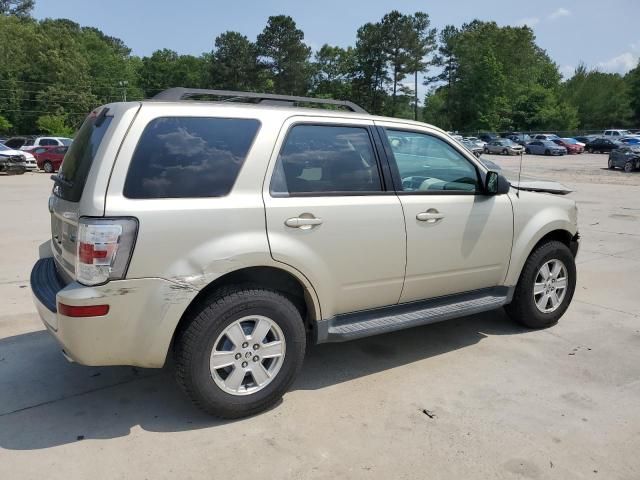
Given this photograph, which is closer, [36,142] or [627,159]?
[36,142]

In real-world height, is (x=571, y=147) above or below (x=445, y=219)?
above

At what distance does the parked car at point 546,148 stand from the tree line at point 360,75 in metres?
28.0

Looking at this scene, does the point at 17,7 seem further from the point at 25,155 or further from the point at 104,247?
the point at 104,247

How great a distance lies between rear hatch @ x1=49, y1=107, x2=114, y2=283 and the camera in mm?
3006

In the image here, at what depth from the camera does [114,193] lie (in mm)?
2850

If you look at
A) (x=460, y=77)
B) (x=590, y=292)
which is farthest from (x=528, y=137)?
(x=590, y=292)

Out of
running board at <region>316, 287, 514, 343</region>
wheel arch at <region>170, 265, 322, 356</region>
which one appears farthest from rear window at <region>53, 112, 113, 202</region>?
running board at <region>316, 287, 514, 343</region>

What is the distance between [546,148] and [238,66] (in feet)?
149

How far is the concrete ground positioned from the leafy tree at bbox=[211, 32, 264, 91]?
7509 centimetres

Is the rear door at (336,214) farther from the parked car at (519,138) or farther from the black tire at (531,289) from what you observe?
the parked car at (519,138)

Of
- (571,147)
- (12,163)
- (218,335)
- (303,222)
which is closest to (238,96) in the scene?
(303,222)

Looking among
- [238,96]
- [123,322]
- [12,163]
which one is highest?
[238,96]

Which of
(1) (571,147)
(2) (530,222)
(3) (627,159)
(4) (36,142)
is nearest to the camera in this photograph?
(2) (530,222)

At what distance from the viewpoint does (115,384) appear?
3.73 meters
